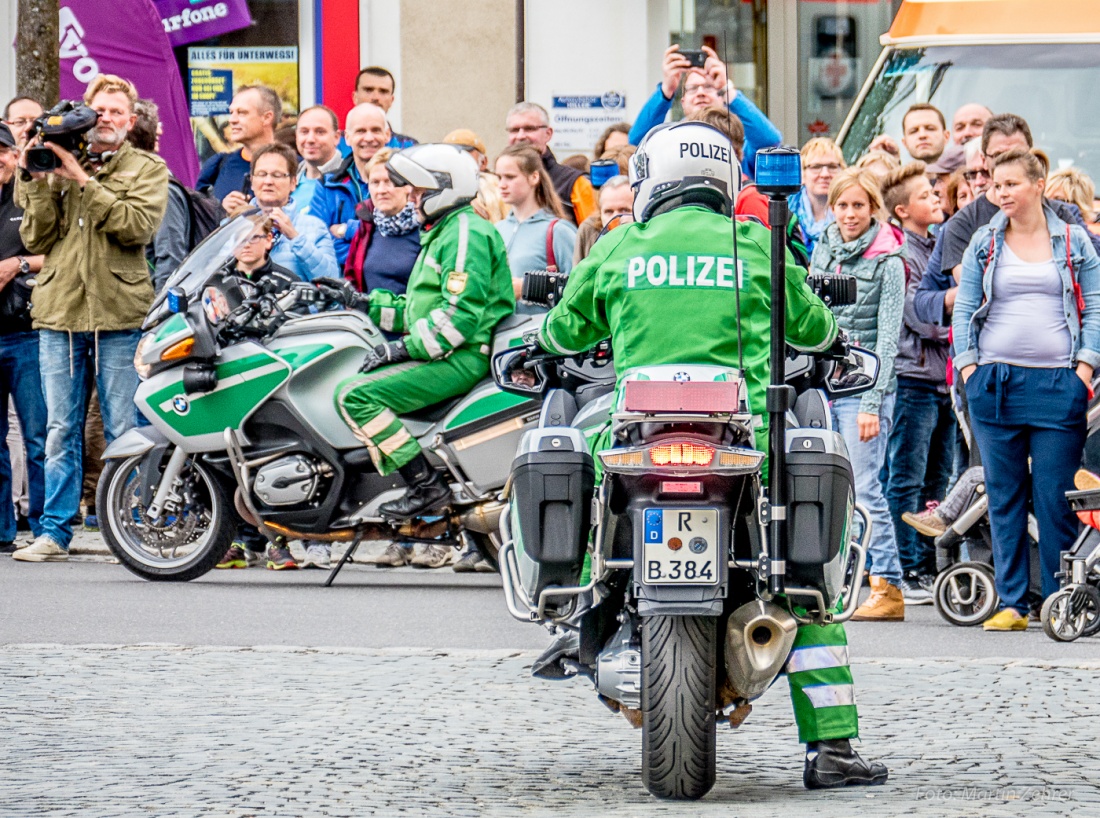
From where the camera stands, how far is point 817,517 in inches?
222

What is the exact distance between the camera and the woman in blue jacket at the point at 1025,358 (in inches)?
366

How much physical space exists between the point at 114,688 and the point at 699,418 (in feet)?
9.12

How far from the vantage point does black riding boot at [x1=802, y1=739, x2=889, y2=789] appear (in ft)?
19.3

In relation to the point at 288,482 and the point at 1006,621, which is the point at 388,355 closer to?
the point at 288,482

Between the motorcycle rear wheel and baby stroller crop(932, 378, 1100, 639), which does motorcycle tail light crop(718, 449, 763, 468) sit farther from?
baby stroller crop(932, 378, 1100, 639)

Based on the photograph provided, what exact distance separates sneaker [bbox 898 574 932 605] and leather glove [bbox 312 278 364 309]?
9.59ft

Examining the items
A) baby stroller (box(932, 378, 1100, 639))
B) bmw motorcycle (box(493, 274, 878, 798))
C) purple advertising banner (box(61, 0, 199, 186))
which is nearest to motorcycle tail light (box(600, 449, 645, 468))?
bmw motorcycle (box(493, 274, 878, 798))

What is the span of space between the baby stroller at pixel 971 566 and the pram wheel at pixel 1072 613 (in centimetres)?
67

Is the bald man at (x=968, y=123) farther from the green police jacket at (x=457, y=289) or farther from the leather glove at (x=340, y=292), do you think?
the leather glove at (x=340, y=292)

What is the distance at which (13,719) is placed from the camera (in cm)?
680

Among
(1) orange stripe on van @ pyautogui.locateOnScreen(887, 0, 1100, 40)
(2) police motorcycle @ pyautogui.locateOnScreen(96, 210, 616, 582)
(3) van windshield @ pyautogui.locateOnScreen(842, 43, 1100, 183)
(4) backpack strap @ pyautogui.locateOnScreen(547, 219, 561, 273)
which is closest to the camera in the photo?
(2) police motorcycle @ pyautogui.locateOnScreen(96, 210, 616, 582)

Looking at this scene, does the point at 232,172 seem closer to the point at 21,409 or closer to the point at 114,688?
the point at 21,409

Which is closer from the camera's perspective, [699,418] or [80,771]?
[699,418]

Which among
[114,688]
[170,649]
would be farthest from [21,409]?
[114,688]
